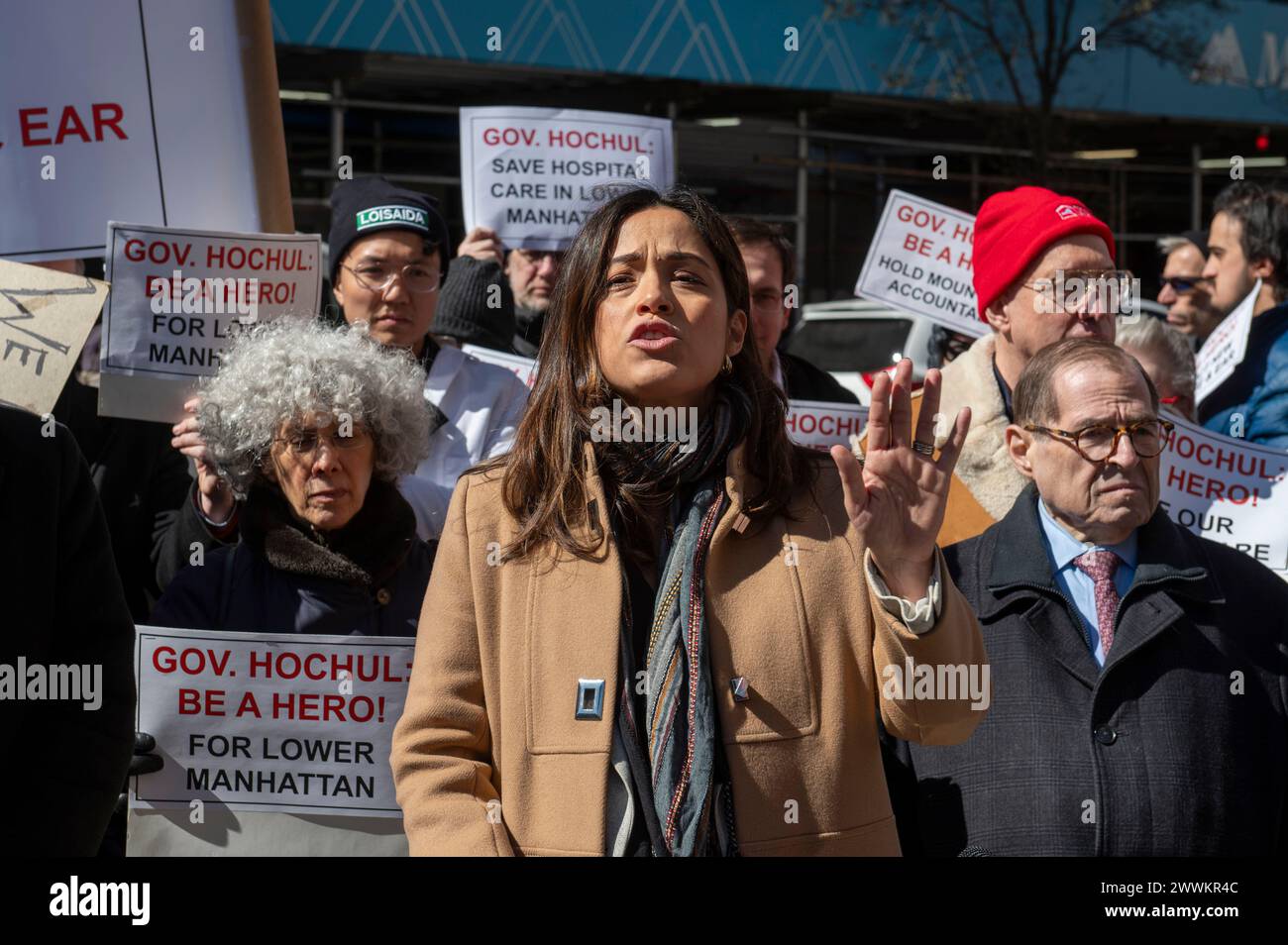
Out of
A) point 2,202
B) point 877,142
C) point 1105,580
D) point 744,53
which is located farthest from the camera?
point 877,142

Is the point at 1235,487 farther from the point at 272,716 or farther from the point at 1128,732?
the point at 272,716

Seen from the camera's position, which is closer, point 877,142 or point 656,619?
point 656,619

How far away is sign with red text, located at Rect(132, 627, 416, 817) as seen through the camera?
343 cm

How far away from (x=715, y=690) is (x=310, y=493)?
1418 mm

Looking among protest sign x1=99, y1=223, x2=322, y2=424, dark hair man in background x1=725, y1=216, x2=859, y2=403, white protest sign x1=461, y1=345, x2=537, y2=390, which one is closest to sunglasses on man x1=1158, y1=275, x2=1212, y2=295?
dark hair man in background x1=725, y1=216, x2=859, y2=403

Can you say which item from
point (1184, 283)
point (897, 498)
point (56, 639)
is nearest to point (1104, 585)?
point (897, 498)

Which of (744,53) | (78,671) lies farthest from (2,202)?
(744,53)

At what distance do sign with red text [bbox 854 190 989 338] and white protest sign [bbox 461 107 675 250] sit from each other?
843mm

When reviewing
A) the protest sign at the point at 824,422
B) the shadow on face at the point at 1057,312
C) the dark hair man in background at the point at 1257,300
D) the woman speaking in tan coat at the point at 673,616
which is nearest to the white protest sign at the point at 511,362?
the protest sign at the point at 824,422

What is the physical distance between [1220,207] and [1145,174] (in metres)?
17.7

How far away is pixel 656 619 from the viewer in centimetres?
255

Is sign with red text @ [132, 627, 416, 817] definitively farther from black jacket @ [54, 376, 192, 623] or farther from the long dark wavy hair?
the long dark wavy hair
